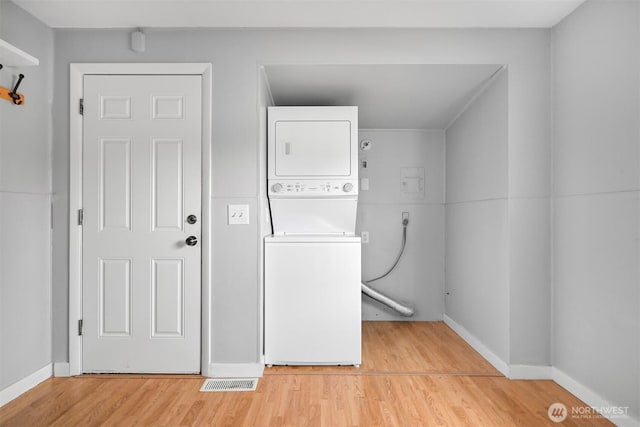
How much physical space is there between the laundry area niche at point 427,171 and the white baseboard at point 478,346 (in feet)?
0.44

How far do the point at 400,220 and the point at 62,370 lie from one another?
3026 millimetres

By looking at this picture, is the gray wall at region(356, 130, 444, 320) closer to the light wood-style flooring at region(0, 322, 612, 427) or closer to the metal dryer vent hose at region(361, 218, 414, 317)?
the metal dryer vent hose at region(361, 218, 414, 317)

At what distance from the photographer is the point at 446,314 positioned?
3826 millimetres

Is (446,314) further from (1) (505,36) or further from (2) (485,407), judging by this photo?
(1) (505,36)

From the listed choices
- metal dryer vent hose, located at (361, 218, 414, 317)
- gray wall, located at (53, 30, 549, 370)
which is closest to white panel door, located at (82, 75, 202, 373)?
gray wall, located at (53, 30, 549, 370)

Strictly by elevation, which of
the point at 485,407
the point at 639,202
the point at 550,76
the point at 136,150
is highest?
the point at 550,76

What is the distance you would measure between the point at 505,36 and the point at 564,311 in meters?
1.80

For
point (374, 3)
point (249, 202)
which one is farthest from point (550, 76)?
point (249, 202)

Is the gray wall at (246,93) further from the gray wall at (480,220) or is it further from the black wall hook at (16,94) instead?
the black wall hook at (16,94)

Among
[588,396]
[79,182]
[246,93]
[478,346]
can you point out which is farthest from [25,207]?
[588,396]

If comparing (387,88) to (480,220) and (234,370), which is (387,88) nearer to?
(480,220)

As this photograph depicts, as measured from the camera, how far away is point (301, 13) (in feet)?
7.66

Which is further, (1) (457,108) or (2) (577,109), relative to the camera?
(1) (457,108)

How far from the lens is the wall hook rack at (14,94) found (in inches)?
84.3
